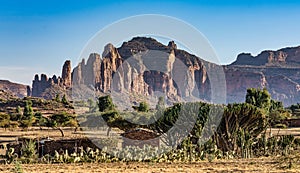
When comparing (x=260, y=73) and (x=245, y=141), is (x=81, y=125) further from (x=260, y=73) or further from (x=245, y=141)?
(x=260, y=73)

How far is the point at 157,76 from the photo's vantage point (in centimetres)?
14825

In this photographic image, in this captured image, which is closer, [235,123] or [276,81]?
[235,123]

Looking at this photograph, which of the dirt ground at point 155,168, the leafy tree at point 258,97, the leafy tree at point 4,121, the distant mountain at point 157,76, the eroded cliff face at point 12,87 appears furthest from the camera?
the eroded cliff face at point 12,87

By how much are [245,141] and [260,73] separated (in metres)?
167

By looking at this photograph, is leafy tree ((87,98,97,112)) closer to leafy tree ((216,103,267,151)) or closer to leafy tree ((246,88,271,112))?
leafy tree ((246,88,271,112))

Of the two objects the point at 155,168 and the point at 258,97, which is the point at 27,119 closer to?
the point at 258,97

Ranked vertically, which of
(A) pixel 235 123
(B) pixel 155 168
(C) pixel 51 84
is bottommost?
(B) pixel 155 168

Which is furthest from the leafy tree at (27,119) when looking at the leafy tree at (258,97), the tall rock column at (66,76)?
the tall rock column at (66,76)

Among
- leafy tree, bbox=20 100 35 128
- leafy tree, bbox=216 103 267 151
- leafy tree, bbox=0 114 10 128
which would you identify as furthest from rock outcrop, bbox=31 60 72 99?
leafy tree, bbox=216 103 267 151

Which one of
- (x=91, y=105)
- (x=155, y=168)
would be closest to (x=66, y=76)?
(x=91, y=105)

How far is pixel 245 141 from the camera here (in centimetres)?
2242

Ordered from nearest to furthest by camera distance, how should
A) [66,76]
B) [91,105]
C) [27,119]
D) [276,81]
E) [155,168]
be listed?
1. [155,168]
2. [27,119]
3. [91,105]
4. [66,76]
5. [276,81]

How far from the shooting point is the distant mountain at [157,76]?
8819 cm

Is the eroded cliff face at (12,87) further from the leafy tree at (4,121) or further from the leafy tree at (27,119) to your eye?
the leafy tree at (4,121)
